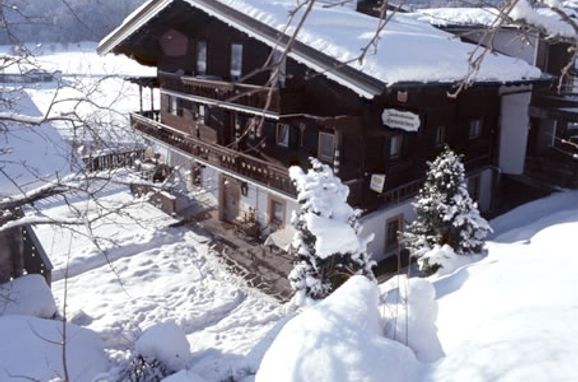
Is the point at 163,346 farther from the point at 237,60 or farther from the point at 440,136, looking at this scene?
the point at 440,136

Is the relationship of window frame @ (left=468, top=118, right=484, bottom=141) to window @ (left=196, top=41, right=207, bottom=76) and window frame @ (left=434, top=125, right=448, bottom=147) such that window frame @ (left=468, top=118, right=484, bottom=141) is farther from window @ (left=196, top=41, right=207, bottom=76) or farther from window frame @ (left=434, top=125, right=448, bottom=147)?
window @ (left=196, top=41, right=207, bottom=76)

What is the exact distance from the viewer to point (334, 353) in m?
4.12

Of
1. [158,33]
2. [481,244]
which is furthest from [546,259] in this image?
[158,33]

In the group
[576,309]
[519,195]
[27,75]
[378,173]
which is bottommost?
[519,195]

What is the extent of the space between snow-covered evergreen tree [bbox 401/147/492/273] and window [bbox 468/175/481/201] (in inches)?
277

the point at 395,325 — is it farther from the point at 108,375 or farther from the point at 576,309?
the point at 108,375

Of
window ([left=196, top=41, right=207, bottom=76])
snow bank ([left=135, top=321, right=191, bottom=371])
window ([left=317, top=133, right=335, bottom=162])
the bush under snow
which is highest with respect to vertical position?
window ([left=196, top=41, right=207, bottom=76])

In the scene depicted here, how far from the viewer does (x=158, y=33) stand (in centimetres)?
2084

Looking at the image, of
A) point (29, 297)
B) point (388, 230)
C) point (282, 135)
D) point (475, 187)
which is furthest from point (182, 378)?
point (475, 187)

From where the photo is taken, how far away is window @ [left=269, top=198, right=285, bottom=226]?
1722cm

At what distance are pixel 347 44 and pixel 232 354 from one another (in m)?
7.91

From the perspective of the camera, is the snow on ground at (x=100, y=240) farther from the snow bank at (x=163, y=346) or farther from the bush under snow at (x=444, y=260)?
the bush under snow at (x=444, y=260)

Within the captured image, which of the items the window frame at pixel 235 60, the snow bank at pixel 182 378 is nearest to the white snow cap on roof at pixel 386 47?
the window frame at pixel 235 60

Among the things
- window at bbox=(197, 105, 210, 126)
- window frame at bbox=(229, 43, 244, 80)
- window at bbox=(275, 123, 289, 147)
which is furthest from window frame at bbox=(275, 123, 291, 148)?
window at bbox=(197, 105, 210, 126)
